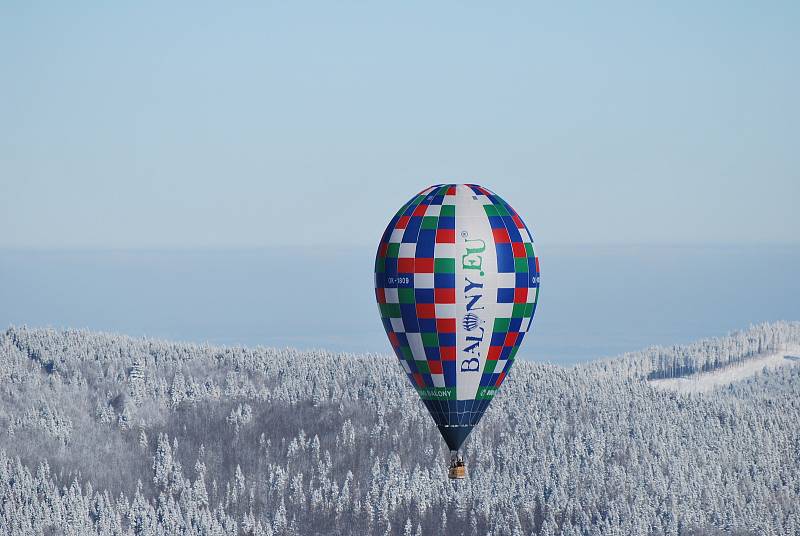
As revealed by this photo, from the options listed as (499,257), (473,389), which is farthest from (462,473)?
(499,257)

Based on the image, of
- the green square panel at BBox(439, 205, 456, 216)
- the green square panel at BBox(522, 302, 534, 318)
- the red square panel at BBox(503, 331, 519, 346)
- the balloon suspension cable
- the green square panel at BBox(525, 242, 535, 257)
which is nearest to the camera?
the balloon suspension cable

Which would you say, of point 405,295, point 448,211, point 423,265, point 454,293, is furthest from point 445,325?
point 448,211

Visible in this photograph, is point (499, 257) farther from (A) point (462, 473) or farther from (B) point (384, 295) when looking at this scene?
(A) point (462, 473)

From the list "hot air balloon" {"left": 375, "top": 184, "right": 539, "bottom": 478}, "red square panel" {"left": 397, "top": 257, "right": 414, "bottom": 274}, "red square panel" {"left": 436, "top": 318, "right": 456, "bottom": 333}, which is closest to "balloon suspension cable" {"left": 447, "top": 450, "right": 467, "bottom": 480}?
"hot air balloon" {"left": 375, "top": 184, "right": 539, "bottom": 478}

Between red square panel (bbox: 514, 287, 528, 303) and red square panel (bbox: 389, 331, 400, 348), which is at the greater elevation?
red square panel (bbox: 514, 287, 528, 303)

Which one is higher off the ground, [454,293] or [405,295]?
[454,293]

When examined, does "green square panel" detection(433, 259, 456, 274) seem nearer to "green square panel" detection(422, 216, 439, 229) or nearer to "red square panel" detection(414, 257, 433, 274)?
"red square panel" detection(414, 257, 433, 274)

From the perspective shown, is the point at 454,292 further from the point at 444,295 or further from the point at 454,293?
the point at 444,295

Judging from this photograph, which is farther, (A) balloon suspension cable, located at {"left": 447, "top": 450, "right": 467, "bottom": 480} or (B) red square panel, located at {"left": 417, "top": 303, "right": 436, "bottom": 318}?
(B) red square panel, located at {"left": 417, "top": 303, "right": 436, "bottom": 318}
